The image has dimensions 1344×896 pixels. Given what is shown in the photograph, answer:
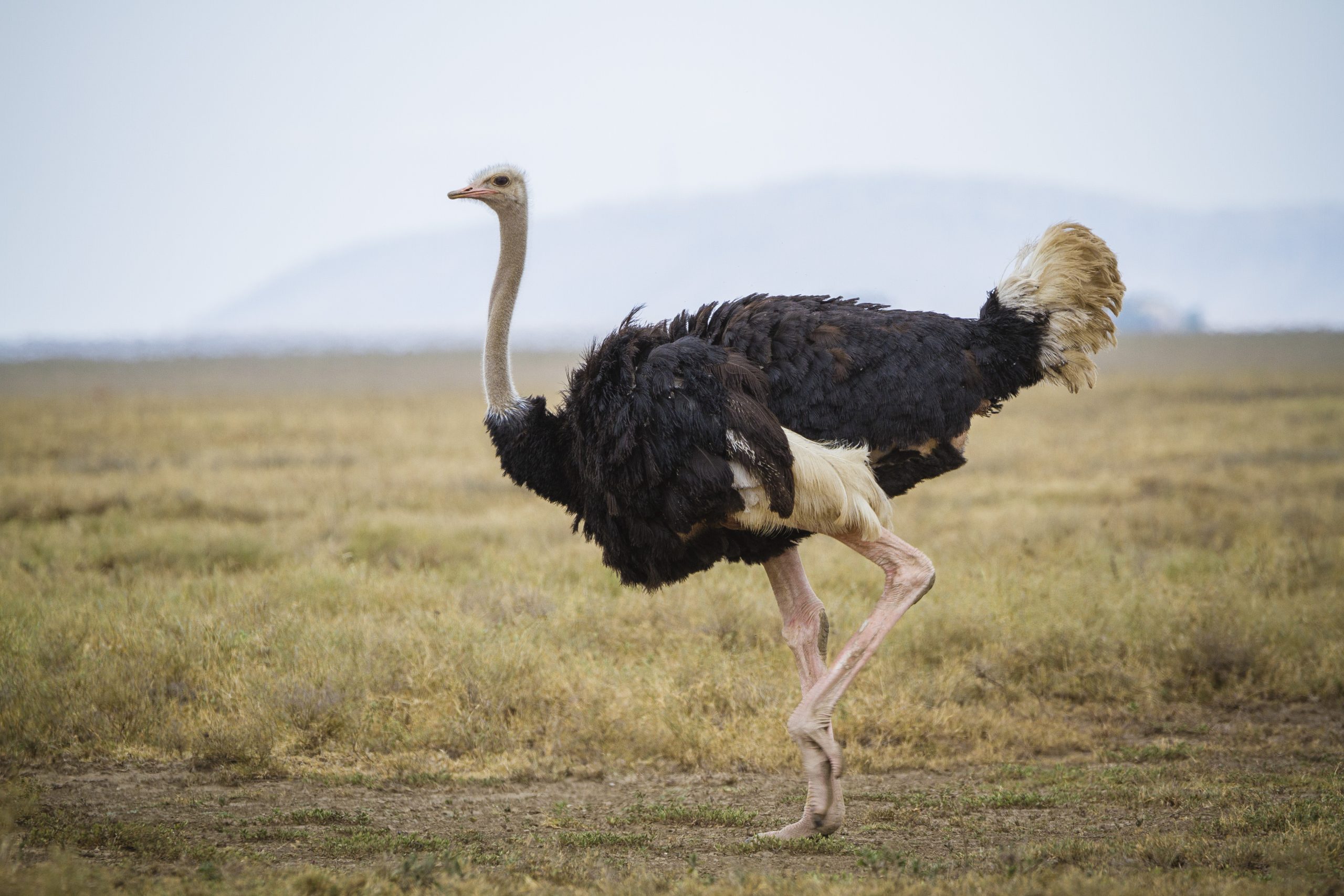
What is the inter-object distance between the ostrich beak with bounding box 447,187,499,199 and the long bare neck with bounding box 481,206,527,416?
0.10 m

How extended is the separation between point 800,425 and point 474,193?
2.17 metres

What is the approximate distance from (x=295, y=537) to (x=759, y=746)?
19.8 ft

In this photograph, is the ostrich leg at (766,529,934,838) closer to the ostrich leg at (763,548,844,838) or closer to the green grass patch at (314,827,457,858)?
the ostrich leg at (763,548,844,838)

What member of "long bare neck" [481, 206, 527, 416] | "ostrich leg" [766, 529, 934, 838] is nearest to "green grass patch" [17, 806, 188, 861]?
"long bare neck" [481, 206, 527, 416]

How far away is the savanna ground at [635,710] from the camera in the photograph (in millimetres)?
4270

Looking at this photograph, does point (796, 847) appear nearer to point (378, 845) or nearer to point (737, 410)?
point (378, 845)

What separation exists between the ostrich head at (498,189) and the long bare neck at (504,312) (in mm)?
28

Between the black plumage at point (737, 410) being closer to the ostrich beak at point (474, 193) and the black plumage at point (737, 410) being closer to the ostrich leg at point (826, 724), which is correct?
the ostrich leg at point (826, 724)

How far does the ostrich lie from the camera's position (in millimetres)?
4629

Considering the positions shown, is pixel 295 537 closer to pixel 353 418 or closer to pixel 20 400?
pixel 353 418

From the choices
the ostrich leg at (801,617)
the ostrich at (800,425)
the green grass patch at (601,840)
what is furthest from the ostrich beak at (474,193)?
the green grass patch at (601,840)

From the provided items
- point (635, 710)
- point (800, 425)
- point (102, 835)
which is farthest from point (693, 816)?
point (102, 835)

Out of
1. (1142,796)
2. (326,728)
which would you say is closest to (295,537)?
(326,728)

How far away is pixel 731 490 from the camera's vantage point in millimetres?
4605
